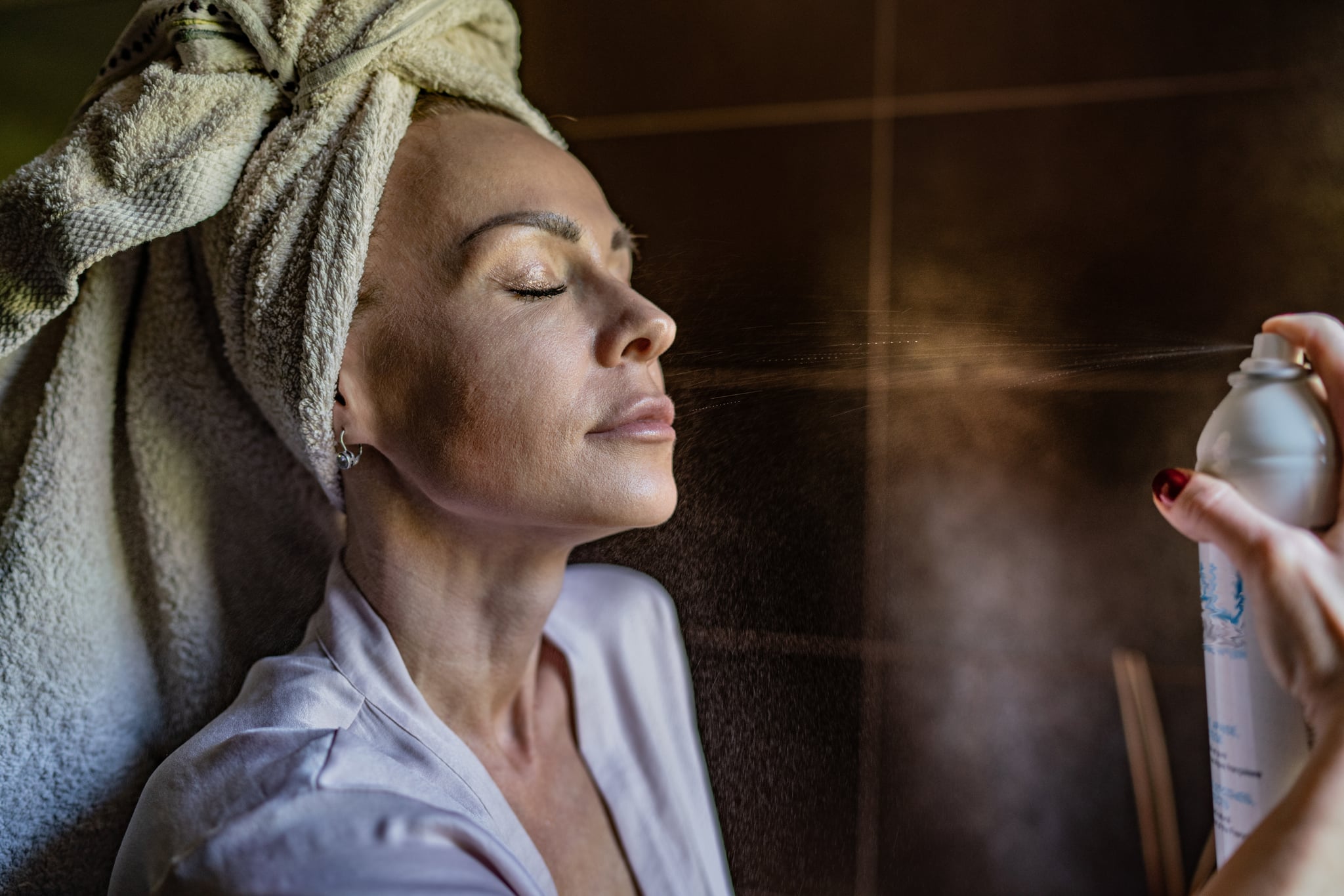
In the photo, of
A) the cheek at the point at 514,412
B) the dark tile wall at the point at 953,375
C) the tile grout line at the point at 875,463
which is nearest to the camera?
the cheek at the point at 514,412

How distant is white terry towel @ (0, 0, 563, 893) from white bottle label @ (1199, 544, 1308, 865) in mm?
662

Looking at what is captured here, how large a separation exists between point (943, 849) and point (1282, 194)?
0.90 meters

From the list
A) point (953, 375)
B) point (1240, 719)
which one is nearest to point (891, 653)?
point (953, 375)

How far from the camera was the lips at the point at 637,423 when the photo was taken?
0.70 m

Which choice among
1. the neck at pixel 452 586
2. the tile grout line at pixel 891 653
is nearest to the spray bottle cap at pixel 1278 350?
the neck at pixel 452 586

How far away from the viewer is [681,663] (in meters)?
1.06

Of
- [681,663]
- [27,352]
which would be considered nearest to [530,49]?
[27,352]

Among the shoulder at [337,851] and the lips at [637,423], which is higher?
the lips at [637,423]

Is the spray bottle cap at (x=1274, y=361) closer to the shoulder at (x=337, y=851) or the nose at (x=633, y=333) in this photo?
the nose at (x=633, y=333)

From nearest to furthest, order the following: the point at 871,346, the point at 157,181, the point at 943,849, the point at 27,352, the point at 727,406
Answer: the point at 157,181 → the point at 27,352 → the point at 727,406 → the point at 871,346 → the point at 943,849

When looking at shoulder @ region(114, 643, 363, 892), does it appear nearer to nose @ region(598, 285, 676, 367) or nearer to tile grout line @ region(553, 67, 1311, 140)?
nose @ region(598, 285, 676, 367)

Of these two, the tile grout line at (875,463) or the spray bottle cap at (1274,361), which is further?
the tile grout line at (875,463)

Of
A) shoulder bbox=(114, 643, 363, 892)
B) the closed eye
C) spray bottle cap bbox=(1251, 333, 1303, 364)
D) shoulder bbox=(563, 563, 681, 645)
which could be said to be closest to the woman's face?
the closed eye

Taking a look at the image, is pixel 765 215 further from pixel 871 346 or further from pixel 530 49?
pixel 530 49
